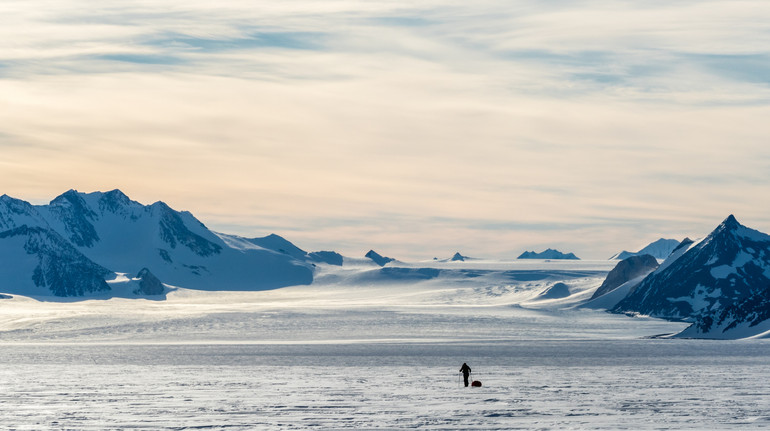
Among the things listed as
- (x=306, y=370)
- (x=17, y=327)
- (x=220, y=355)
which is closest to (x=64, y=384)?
(x=306, y=370)

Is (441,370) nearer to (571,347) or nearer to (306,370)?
(306,370)

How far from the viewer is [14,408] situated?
48062 millimetres

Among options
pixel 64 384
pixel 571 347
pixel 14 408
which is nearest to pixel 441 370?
pixel 64 384

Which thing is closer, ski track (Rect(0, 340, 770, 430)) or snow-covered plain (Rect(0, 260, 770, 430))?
ski track (Rect(0, 340, 770, 430))

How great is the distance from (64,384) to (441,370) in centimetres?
2769

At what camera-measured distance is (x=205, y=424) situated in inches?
1663

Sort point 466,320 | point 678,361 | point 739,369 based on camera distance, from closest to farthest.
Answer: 1. point 739,369
2. point 678,361
3. point 466,320

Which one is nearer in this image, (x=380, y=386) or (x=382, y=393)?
(x=382, y=393)

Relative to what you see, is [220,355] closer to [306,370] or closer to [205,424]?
[306,370]

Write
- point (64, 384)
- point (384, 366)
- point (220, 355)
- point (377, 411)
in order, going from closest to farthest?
1. point (377, 411)
2. point (64, 384)
3. point (384, 366)
4. point (220, 355)

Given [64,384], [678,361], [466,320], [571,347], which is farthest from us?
[466,320]

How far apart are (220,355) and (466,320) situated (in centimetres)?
9261

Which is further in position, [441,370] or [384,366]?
[384,366]

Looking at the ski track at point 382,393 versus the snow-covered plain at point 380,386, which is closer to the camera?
the ski track at point 382,393
